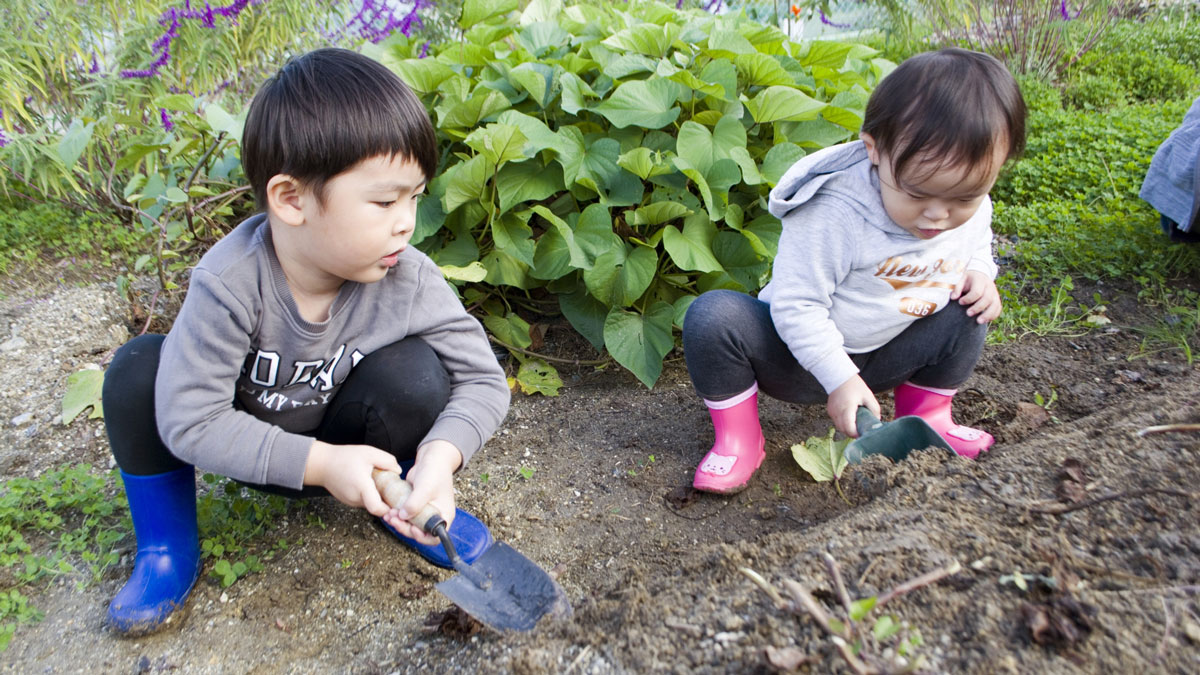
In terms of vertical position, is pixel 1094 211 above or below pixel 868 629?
below

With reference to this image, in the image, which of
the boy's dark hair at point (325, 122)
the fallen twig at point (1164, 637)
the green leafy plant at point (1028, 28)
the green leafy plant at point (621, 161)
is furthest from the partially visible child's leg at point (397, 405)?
the green leafy plant at point (1028, 28)

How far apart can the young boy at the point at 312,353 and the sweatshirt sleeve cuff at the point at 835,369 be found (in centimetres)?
65

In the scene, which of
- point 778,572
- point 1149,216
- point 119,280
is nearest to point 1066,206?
point 1149,216

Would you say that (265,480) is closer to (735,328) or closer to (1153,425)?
(735,328)

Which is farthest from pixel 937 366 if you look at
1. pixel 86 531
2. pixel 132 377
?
pixel 86 531

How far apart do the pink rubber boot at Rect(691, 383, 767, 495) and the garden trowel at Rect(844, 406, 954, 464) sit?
31 centimetres

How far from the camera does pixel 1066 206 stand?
2.97m

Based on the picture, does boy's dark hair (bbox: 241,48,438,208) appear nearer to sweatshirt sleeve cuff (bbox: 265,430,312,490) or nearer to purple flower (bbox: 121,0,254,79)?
sweatshirt sleeve cuff (bbox: 265,430,312,490)

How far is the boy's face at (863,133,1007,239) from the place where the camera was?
4.75 feet

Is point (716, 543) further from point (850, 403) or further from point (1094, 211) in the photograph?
point (1094, 211)

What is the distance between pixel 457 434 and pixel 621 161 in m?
0.89

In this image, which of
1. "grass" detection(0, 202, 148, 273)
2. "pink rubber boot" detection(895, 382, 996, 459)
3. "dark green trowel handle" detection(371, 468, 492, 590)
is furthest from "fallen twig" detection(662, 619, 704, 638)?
"grass" detection(0, 202, 148, 273)

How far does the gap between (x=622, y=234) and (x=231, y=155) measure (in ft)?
4.21

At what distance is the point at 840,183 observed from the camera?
1677 millimetres
